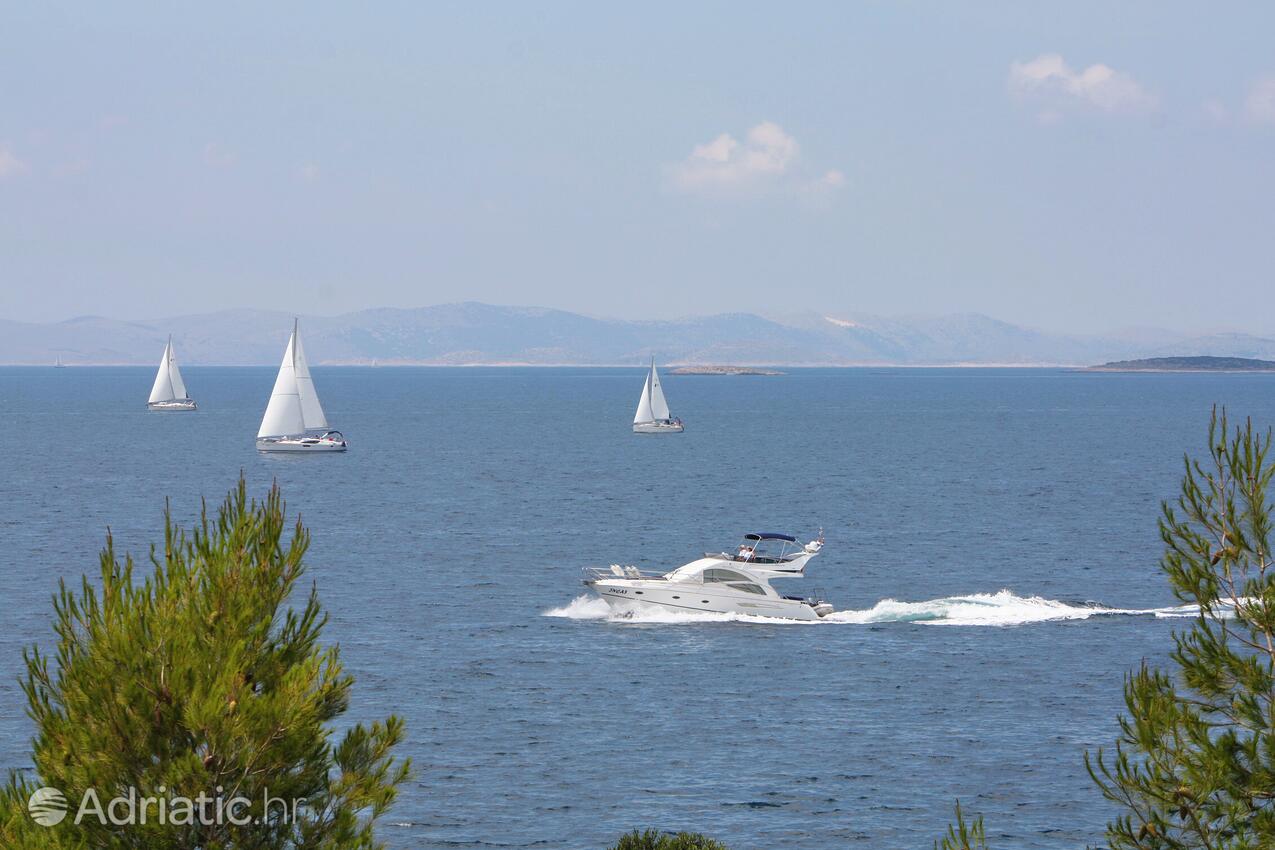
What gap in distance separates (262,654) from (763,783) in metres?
27.4

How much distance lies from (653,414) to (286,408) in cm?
5672

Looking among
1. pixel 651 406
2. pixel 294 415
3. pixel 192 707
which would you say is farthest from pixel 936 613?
pixel 651 406

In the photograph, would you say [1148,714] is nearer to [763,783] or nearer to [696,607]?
[763,783]

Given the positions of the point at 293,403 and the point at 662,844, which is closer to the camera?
the point at 662,844

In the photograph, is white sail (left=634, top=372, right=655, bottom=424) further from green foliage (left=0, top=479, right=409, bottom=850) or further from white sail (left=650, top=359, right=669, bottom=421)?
green foliage (left=0, top=479, right=409, bottom=850)

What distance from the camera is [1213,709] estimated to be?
20.9 m

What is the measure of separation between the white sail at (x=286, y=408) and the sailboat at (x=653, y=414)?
51935 millimetres

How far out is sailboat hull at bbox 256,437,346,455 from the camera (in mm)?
150250

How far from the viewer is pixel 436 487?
419 feet

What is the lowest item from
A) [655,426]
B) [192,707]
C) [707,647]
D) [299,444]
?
[707,647]

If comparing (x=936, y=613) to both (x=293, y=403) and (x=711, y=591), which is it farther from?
(x=293, y=403)

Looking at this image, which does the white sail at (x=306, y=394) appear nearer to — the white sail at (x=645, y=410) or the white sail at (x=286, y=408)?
the white sail at (x=286, y=408)

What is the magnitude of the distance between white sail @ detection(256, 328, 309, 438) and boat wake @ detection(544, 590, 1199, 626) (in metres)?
83.0

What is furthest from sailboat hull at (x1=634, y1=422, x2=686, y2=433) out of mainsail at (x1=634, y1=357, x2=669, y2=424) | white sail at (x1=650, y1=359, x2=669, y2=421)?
white sail at (x1=650, y1=359, x2=669, y2=421)
